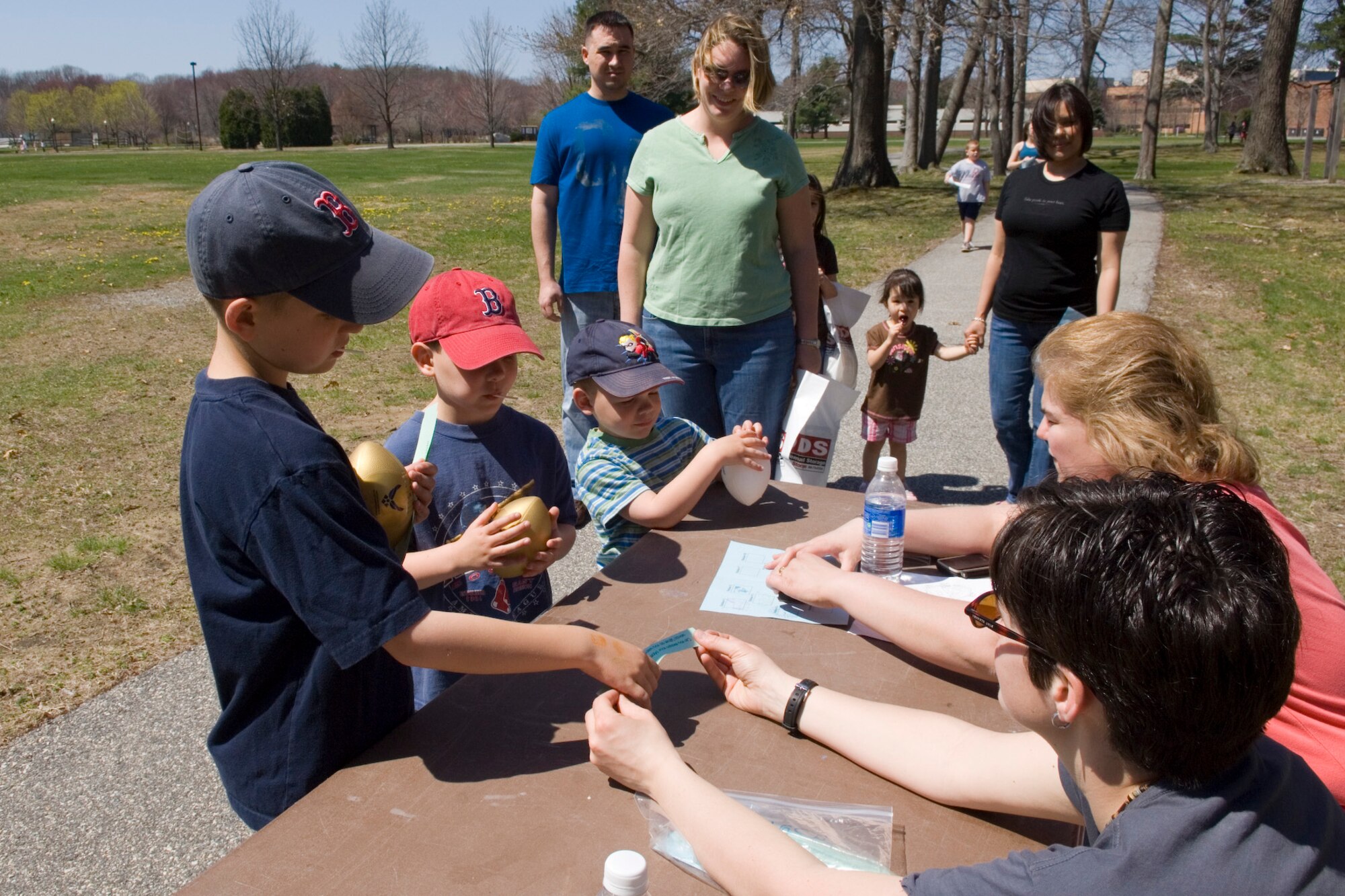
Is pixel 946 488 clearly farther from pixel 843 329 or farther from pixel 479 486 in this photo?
pixel 479 486

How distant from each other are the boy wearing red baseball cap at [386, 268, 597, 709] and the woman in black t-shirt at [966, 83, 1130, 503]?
2539mm

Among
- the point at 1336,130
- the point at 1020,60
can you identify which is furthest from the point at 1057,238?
the point at 1020,60

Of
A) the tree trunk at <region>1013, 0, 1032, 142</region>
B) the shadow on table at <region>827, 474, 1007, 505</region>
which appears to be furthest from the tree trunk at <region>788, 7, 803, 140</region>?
the shadow on table at <region>827, 474, 1007, 505</region>

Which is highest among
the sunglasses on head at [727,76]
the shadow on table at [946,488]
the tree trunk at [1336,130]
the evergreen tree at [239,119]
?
the evergreen tree at [239,119]

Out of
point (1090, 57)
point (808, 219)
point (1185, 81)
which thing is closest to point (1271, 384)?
point (808, 219)

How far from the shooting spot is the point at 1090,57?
26391mm

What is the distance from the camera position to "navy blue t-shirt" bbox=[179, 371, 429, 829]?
4.37 feet

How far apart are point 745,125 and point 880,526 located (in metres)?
1.87

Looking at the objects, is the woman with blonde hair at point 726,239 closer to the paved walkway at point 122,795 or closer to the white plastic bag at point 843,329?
the white plastic bag at point 843,329

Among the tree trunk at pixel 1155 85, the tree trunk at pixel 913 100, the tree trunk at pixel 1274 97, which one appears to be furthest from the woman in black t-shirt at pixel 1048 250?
the tree trunk at pixel 1274 97

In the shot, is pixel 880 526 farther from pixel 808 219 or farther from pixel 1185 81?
pixel 1185 81

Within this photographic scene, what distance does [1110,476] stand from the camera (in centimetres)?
195

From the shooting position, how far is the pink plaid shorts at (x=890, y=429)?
507cm

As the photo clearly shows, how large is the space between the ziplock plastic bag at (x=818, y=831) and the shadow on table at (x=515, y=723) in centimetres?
19
